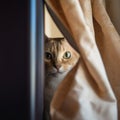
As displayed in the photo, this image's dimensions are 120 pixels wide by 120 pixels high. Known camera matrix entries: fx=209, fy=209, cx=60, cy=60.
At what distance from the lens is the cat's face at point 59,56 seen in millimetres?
759

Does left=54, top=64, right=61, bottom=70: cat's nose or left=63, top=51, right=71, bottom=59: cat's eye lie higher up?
left=63, top=51, right=71, bottom=59: cat's eye

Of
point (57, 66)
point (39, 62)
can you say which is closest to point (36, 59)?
point (39, 62)

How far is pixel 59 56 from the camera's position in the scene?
793 mm
